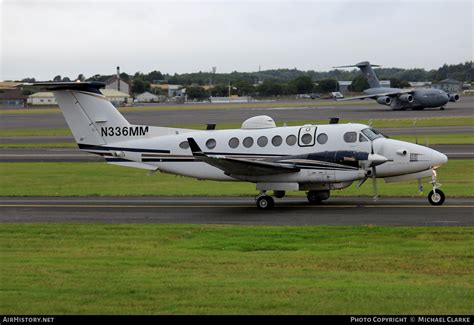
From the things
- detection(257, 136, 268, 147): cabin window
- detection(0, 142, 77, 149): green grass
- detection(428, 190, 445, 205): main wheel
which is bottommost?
detection(0, 142, 77, 149): green grass

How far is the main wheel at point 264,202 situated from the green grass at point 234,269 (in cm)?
448

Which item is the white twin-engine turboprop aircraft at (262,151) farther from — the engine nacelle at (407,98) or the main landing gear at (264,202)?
the engine nacelle at (407,98)

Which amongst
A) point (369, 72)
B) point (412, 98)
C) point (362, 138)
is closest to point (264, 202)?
point (362, 138)

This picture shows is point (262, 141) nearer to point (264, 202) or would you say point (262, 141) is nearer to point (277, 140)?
point (277, 140)

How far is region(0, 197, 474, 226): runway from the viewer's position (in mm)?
22312

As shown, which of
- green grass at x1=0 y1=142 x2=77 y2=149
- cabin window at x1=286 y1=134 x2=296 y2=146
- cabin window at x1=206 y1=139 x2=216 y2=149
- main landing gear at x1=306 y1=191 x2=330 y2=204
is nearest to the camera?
cabin window at x1=286 y1=134 x2=296 y2=146

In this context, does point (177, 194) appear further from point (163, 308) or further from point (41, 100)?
point (41, 100)

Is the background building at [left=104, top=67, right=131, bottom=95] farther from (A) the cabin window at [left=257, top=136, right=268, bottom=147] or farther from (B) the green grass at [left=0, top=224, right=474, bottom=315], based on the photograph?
(B) the green grass at [left=0, top=224, right=474, bottom=315]

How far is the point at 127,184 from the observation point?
115ft

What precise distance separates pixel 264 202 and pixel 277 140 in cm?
223

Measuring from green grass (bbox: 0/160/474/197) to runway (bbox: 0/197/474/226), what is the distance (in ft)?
6.66

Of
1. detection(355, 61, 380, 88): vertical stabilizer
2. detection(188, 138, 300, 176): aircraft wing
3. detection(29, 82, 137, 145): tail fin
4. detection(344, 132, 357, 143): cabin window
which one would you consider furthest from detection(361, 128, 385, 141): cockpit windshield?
detection(355, 61, 380, 88): vertical stabilizer

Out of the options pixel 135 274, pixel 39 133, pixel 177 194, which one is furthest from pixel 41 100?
pixel 135 274

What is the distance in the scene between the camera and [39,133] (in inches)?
2960
